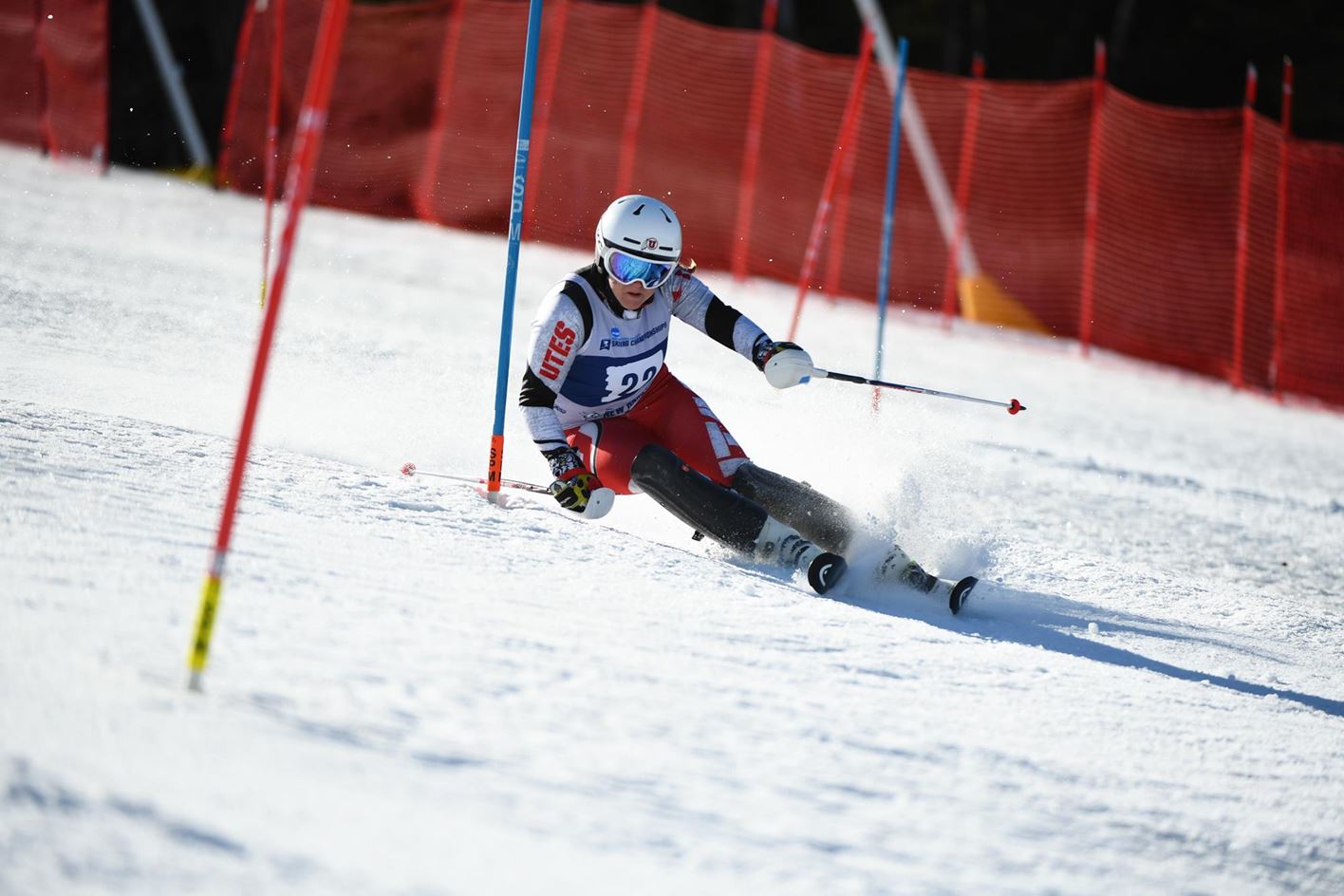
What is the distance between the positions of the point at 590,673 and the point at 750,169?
11193 millimetres

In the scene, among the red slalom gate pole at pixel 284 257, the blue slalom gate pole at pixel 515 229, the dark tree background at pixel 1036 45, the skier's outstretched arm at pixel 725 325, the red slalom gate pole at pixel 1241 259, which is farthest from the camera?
the dark tree background at pixel 1036 45

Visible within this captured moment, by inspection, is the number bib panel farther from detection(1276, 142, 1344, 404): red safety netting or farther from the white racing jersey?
detection(1276, 142, 1344, 404): red safety netting

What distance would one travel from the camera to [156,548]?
12.2 ft

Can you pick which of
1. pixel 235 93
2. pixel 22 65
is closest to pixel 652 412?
pixel 235 93

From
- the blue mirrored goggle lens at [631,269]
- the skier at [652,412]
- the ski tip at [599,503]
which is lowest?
the ski tip at [599,503]

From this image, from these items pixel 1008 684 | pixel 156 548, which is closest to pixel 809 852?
pixel 1008 684

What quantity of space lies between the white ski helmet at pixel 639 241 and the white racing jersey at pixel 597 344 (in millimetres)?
129

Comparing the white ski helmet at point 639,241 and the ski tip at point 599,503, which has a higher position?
the white ski helmet at point 639,241

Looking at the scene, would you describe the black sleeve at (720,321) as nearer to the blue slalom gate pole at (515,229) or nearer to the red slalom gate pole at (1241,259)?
the blue slalom gate pole at (515,229)

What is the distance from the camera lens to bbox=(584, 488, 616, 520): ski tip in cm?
471

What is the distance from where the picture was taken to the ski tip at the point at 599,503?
4.71 meters

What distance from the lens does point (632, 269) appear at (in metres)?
5.02

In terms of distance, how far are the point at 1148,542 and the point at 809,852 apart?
13.9 feet

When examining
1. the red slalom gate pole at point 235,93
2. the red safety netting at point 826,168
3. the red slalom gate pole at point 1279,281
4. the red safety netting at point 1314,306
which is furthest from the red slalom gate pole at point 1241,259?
the red slalom gate pole at point 235,93
